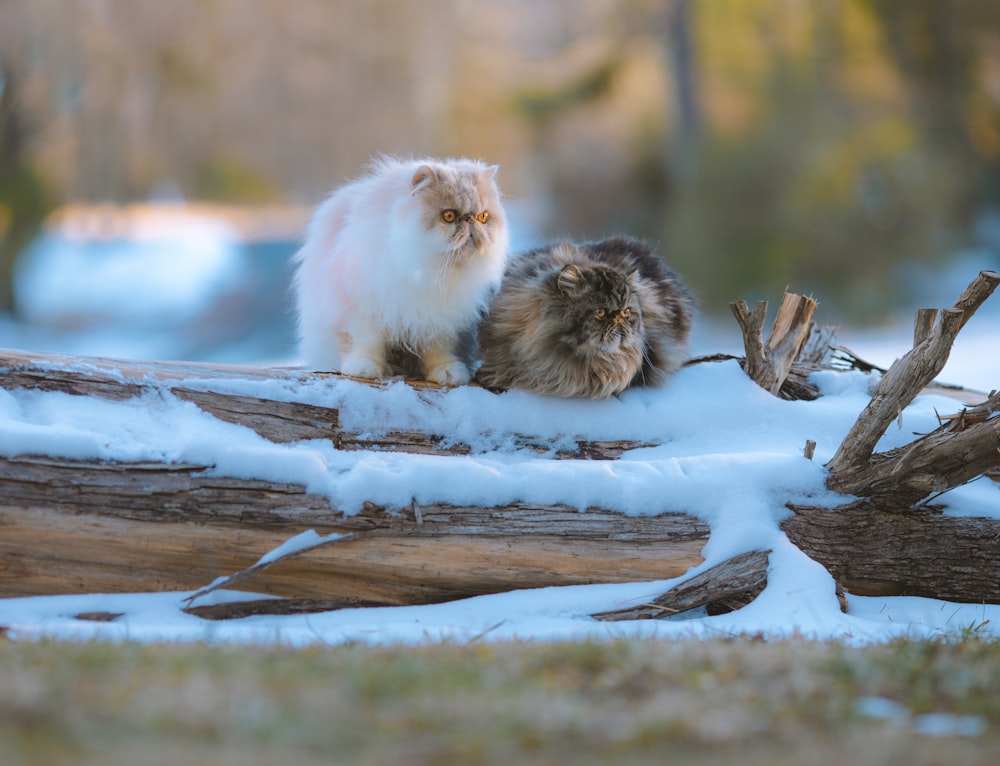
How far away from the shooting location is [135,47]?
59.4ft

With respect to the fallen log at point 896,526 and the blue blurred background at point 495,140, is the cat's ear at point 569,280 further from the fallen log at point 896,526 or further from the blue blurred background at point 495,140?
the blue blurred background at point 495,140

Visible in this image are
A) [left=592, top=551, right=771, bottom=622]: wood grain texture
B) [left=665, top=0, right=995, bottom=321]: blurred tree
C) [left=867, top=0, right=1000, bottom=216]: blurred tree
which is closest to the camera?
[left=592, top=551, right=771, bottom=622]: wood grain texture

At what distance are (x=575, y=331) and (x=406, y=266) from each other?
93 cm

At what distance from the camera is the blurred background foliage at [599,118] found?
55.9ft

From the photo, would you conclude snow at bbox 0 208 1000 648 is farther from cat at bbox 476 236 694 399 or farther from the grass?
the grass

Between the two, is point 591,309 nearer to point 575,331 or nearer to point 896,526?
point 575,331

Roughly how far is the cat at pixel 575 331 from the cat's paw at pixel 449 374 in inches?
5.7

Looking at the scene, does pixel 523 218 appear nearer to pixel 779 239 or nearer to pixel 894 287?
pixel 779 239

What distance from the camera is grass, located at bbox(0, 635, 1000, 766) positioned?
2.36 metres

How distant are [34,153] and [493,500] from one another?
1735 cm

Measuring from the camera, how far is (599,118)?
20188mm

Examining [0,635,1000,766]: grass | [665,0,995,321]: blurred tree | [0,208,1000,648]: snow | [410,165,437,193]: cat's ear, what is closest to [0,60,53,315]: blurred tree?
[665,0,995,321]: blurred tree

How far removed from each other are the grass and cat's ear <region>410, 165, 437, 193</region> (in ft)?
7.51

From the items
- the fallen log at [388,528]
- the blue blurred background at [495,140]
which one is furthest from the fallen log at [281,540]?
the blue blurred background at [495,140]
